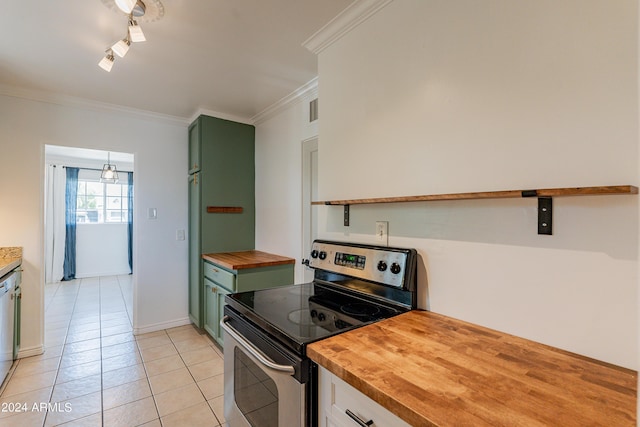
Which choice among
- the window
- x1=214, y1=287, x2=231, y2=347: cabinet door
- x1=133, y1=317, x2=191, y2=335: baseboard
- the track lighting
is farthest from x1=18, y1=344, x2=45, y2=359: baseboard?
the window

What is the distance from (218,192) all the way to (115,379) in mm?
1816

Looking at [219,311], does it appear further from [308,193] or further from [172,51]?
[172,51]

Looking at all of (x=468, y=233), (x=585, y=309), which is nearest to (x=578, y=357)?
(x=585, y=309)

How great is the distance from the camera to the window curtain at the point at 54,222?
5.41 metres

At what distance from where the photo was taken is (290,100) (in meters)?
2.75

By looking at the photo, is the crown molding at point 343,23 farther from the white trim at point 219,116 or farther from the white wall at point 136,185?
the white wall at point 136,185

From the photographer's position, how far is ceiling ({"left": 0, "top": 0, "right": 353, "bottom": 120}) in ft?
5.23

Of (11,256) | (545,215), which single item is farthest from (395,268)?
(11,256)

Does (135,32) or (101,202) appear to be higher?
(135,32)

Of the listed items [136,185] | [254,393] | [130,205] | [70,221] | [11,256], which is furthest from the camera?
[130,205]

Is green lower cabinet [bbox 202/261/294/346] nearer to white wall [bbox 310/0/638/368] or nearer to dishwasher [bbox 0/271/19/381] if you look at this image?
white wall [bbox 310/0/638/368]

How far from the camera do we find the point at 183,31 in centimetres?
176

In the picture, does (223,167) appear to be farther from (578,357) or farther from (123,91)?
(578,357)

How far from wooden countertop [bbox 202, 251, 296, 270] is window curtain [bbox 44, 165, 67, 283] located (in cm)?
437
